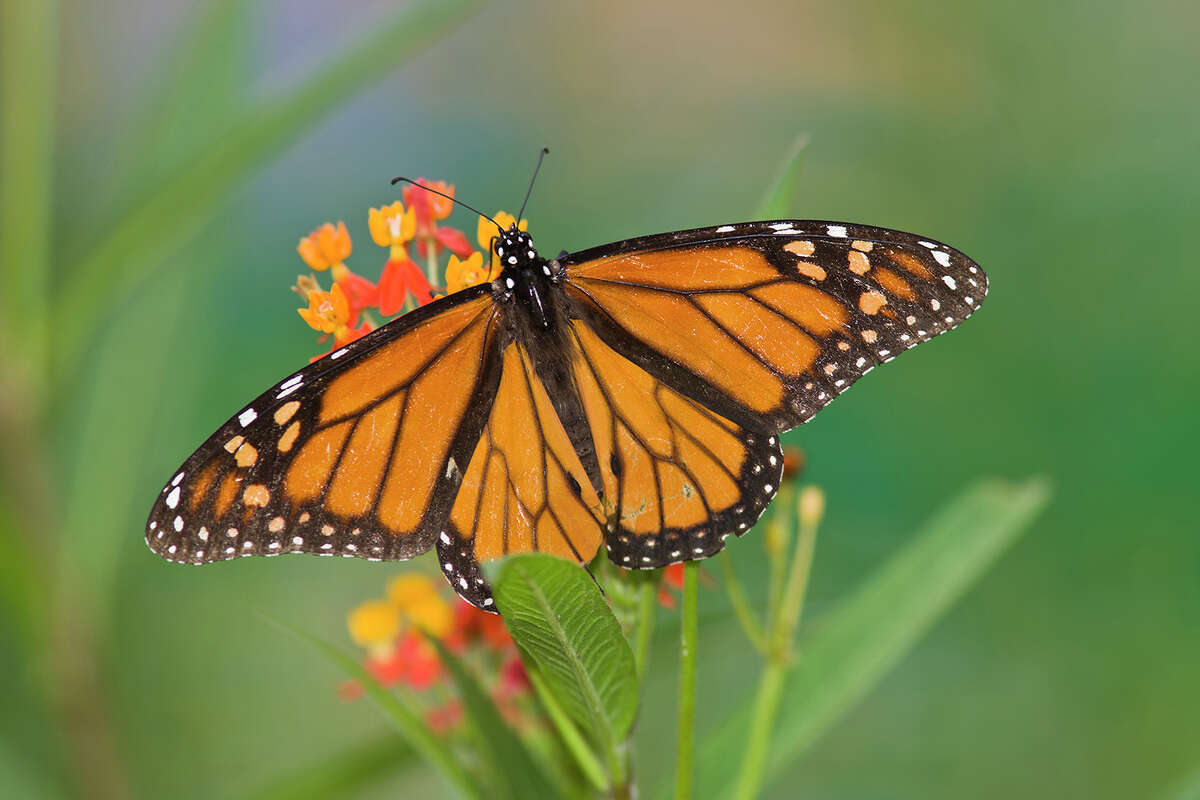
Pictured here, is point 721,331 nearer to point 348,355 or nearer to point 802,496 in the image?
point 802,496

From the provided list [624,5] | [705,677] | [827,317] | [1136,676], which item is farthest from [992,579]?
[624,5]

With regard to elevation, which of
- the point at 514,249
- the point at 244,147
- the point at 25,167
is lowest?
the point at 514,249

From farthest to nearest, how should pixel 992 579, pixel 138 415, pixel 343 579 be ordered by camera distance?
pixel 343 579 → pixel 992 579 → pixel 138 415

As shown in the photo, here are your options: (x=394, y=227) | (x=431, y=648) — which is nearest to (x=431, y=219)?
(x=394, y=227)

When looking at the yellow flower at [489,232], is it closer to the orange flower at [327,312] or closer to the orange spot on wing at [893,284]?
the orange flower at [327,312]

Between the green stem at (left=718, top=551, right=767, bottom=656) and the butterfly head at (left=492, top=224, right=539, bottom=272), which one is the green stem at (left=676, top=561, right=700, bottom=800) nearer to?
the green stem at (left=718, top=551, right=767, bottom=656)

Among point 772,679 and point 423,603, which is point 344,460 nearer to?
point 423,603

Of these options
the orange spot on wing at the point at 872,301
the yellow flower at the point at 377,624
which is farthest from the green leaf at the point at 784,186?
the yellow flower at the point at 377,624
